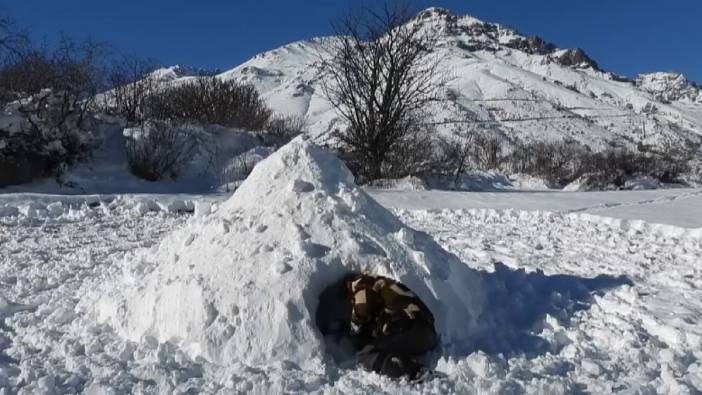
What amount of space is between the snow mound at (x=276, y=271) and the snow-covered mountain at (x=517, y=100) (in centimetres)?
3190

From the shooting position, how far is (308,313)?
332 centimetres

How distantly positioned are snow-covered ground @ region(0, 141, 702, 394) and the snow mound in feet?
0.04

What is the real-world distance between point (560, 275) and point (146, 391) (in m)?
3.49

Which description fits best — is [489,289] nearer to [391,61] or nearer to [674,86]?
[391,61]

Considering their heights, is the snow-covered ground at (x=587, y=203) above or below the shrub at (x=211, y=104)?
below

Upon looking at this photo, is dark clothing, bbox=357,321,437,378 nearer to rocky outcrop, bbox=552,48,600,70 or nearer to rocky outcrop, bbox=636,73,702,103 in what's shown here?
rocky outcrop, bbox=552,48,600,70

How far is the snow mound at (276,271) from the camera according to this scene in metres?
3.24

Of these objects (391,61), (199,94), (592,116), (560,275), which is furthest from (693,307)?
(592,116)

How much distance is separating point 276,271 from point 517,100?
69729 mm

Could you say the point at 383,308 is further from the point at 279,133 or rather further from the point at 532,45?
the point at 532,45

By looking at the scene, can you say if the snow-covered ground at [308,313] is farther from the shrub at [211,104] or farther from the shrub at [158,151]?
the shrub at [211,104]

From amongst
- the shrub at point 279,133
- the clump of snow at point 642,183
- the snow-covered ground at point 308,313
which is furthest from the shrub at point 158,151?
the clump of snow at point 642,183

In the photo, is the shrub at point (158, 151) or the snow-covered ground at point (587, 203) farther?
the shrub at point (158, 151)

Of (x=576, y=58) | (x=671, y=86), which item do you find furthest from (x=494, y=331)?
(x=671, y=86)
